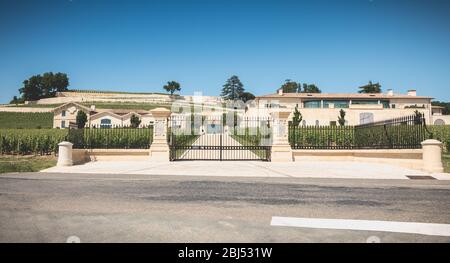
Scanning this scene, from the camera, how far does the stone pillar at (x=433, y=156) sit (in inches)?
460

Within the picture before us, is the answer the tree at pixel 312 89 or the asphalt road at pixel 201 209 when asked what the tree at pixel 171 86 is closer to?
the tree at pixel 312 89

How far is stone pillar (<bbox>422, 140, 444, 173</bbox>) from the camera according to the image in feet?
38.3

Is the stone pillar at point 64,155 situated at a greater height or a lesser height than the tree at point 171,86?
lesser

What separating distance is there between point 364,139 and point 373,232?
15.0 m

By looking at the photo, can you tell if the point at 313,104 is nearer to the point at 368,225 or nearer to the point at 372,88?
the point at 372,88

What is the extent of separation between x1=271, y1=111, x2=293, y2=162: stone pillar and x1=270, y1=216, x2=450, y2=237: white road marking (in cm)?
1151

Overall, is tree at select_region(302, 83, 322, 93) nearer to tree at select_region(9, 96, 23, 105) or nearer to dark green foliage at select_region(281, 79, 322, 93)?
dark green foliage at select_region(281, 79, 322, 93)

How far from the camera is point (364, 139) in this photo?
17.6m

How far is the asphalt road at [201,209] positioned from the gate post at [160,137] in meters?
7.50

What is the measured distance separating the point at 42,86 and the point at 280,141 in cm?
13381

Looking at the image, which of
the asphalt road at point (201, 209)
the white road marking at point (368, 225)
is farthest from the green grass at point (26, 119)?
the white road marking at point (368, 225)

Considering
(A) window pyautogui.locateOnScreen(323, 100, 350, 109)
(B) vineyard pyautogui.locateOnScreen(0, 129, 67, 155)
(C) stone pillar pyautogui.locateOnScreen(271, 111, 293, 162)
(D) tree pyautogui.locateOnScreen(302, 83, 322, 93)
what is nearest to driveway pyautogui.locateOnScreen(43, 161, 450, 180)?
(C) stone pillar pyautogui.locateOnScreen(271, 111, 293, 162)

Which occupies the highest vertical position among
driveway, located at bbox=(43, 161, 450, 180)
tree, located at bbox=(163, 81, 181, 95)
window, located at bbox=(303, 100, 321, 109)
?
tree, located at bbox=(163, 81, 181, 95)

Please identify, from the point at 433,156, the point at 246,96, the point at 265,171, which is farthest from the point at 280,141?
the point at 246,96
